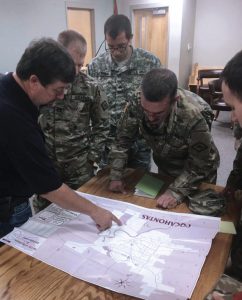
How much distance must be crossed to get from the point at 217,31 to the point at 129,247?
6.42 metres

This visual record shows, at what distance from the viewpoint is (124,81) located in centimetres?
211

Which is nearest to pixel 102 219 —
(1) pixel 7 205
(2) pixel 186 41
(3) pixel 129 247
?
(3) pixel 129 247

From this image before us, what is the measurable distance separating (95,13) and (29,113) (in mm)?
5236

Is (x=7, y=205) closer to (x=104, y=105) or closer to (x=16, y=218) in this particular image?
(x=16, y=218)

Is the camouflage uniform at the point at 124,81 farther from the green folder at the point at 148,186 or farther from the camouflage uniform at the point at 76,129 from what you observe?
the green folder at the point at 148,186

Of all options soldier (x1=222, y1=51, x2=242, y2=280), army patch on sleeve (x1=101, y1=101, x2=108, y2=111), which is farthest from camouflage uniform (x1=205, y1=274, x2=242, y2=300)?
army patch on sleeve (x1=101, y1=101, x2=108, y2=111)

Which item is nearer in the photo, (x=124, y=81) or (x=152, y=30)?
(x=124, y=81)

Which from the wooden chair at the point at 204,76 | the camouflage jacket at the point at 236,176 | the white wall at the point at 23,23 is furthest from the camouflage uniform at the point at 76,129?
the wooden chair at the point at 204,76

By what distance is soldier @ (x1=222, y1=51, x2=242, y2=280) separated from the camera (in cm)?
71

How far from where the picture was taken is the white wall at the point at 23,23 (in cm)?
414

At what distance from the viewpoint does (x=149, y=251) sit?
90cm

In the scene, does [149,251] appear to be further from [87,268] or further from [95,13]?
[95,13]

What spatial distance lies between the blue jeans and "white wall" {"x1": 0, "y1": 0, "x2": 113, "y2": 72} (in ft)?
11.4

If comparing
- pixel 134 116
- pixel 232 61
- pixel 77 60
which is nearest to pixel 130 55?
pixel 77 60
